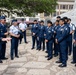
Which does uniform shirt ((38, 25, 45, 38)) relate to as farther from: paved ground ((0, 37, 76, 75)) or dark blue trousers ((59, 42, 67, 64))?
dark blue trousers ((59, 42, 67, 64))

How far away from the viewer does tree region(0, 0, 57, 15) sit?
21.6 meters

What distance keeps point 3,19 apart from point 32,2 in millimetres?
14559

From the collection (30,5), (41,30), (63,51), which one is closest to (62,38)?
(63,51)

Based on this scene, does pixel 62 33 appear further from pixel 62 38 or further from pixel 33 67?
pixel 33 67

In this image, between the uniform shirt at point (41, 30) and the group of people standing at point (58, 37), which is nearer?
the group of people standing at point (58, 37)

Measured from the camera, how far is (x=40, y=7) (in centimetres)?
2322

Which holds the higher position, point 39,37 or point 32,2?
point 32,2

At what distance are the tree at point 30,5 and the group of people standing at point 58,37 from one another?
11.0 meters

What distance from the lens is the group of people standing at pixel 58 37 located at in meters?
7.48

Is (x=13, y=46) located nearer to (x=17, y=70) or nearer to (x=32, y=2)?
(x=17, y=70)

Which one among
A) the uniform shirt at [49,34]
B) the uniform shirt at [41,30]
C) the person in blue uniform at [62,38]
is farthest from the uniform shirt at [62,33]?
the uniform shirt at [41,30]

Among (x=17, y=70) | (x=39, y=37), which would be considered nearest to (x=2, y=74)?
(x=17, y=70)

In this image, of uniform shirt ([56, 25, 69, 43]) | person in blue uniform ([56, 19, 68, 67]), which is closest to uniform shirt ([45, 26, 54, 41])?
person in blue uniform ([56, 19, 68, 67])

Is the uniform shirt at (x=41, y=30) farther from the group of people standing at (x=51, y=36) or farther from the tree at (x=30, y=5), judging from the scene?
the tree at (x=30, y=5)
